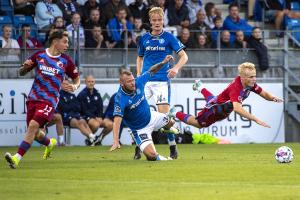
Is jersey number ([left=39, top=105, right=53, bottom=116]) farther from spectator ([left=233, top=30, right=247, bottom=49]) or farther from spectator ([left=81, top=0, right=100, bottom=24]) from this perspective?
spectator ([left=233, top=30, right=247, bottom=49])

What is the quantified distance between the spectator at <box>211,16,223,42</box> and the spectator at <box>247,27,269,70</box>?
3.14 ft

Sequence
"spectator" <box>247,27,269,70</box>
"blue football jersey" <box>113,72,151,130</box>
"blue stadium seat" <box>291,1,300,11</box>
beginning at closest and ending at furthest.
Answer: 1. "blue football jersey" <box>113,72,151,130</box>
2. "spectator" <box>247,27,269,70</box>
3. "blue stadium seat" <box>291,1,300,11</box>

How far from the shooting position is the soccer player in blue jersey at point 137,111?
16344mm

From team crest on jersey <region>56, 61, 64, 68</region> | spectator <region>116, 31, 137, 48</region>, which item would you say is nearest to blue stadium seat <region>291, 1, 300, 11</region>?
spectator <region>116, 31, 137, 48</region>

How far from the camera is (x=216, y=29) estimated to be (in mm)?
27906

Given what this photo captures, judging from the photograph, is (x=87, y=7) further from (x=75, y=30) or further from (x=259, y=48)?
(x=259, y=48)

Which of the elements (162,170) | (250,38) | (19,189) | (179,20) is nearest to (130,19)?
(179,20)

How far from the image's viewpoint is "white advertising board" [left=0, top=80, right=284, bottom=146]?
974 inches

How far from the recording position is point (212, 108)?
1961 centimetres

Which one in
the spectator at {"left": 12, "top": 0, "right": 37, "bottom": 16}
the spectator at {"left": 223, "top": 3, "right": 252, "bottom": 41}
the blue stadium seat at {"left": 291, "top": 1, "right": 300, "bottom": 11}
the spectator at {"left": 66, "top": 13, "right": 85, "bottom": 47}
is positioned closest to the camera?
the spectator at {"left": 66, "top": 13, "right": 85, "bottom": 47}

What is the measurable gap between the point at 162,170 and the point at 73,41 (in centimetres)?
1152

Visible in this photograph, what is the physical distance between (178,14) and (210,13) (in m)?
1.24

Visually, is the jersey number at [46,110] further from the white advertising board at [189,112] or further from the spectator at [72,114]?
the white advertising board at [189,112]

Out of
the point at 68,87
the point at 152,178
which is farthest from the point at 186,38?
the point at 152,178
